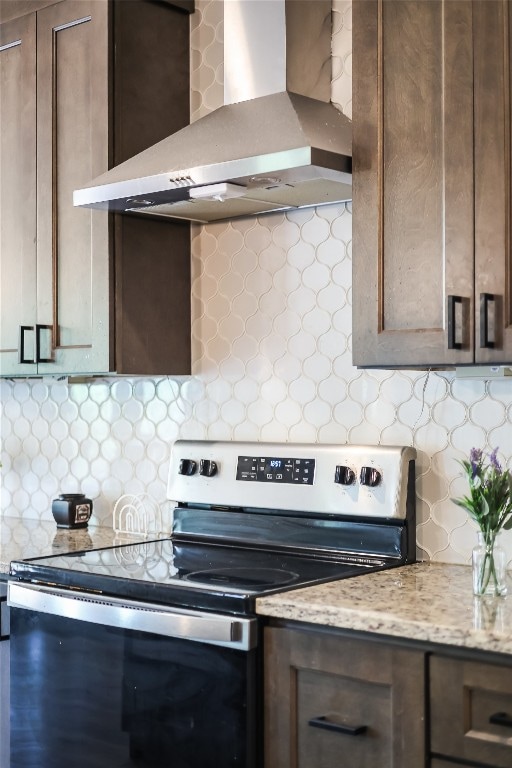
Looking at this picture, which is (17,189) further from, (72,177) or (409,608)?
(409,608)

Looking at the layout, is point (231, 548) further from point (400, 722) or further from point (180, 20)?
point (180, 20)

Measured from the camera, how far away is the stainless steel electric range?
2018mm

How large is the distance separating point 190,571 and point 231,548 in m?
0.38

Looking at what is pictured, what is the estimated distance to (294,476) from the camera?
8.50ft

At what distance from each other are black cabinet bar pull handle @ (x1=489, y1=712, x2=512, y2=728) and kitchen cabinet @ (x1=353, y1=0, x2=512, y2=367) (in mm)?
670

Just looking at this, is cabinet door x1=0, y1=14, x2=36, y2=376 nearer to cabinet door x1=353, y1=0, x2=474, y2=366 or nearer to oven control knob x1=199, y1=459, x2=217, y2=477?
oven control knob x1=199, y1=459, x2=217, y2=477

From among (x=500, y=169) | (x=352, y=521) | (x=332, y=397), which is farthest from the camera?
(x=332, y=397)

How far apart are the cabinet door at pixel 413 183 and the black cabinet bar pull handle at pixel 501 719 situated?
694 millimetres

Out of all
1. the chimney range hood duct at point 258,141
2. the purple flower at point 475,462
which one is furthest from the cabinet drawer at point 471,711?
the chimney range hood duct at point 258,141

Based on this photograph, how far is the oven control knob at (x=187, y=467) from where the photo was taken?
111 inches

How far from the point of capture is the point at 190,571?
2.32 m

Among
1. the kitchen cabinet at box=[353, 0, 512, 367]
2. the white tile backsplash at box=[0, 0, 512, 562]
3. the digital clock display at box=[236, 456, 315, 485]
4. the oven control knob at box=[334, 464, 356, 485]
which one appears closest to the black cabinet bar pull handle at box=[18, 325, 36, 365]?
the white tile backsplash at box=[0, 0, 512, 562]

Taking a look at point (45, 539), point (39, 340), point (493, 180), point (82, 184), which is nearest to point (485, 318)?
point (493, 180)

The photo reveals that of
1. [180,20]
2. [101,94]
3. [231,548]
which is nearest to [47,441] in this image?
[231,548]
